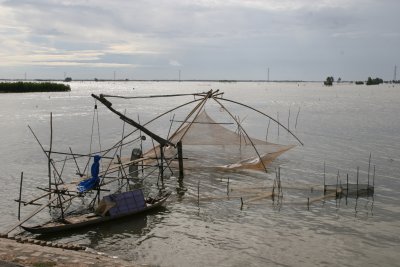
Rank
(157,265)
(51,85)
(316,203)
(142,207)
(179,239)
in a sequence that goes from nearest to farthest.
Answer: (157,265)
(179,239)
(142,207)
(316,203)
(51,85)

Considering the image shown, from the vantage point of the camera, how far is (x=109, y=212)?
1116 centimetres

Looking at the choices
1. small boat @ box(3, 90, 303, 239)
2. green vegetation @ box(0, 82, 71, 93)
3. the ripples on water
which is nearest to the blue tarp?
small boat @ box(3, 90, 303, 239)

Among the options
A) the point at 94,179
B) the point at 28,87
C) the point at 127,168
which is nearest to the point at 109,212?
the point at 94,179

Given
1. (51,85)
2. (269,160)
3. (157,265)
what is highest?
(51,85)

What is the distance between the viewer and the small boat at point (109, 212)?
10156 millimetres

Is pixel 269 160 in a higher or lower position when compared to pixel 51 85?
lower

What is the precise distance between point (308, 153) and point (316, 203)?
32.0 feet

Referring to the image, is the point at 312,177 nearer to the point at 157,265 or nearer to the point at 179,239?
the point at 179,239

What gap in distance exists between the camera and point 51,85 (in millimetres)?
74062

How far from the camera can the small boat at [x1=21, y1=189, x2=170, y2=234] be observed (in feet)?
33.3

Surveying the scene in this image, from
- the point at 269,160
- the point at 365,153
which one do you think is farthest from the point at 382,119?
the point at 269,160

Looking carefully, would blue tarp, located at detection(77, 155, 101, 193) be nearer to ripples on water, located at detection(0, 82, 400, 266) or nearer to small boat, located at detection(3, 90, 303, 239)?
small boat, located at detection(3, 90, 303, 239)

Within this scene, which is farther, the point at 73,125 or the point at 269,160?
the point at 73,125

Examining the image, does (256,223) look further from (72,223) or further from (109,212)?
(72,223)
